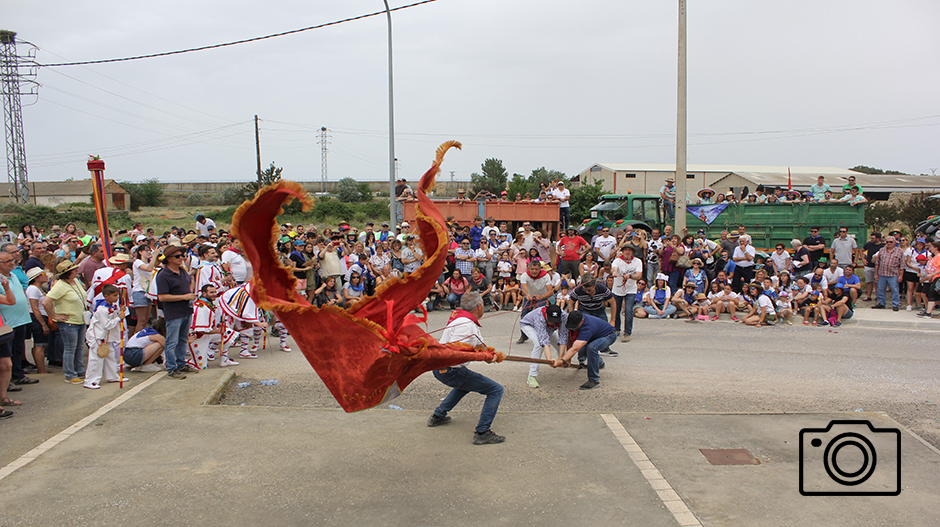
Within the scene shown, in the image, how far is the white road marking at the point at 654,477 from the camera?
4441 mm

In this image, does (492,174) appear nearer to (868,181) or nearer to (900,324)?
(868,181)

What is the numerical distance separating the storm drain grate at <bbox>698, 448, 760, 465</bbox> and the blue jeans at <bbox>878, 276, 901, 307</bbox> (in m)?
10.2

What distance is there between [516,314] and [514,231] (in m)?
5.93

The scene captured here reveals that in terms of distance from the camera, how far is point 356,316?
4.44 meters

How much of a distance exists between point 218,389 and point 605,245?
9106 mm

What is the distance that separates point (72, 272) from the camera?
7699 millimetres

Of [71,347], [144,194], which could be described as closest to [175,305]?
[71,347]

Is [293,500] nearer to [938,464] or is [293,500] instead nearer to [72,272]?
[72,272]

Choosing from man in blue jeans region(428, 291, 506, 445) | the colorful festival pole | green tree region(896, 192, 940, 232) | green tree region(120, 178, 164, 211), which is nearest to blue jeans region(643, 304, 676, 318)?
man in blue jeans region(428, 291, 506, 445)

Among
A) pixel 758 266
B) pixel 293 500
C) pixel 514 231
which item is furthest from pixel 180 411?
pixel 514 231

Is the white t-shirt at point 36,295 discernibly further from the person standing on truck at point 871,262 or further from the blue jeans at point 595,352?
the person standing on truck at point 871,262

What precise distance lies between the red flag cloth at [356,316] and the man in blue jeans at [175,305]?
3910mm

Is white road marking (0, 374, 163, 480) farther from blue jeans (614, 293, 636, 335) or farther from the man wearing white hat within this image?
blue jeans (614, 293, 636, 335)

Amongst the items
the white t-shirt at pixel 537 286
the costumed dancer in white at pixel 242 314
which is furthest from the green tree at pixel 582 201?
the costumed dancer in white at pixel 242 314
